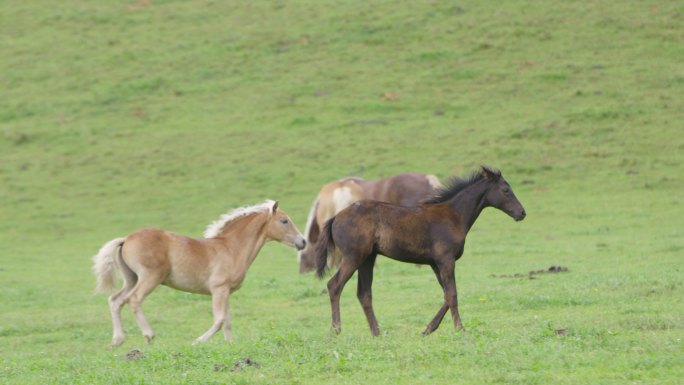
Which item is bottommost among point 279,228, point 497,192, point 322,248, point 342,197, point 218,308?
point 342,197

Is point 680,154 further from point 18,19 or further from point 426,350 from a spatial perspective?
point 18,19

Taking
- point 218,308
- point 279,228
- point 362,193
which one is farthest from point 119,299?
point 362,193

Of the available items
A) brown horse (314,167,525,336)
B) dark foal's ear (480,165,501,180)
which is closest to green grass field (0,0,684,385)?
brown horse (314,167,525,336)

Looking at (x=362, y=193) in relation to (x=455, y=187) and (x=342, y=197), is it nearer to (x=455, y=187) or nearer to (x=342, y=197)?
(x=342, y=197)

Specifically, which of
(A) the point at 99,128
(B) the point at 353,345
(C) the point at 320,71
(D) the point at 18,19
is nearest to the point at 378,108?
(C) the point at 320,71

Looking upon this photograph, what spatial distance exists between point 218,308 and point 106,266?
4.88 ft

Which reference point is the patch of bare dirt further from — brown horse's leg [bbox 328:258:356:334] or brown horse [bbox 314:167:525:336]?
brown horse's leg [bbox 328:258:356:334]

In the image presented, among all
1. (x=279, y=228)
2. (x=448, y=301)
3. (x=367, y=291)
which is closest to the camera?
(x=448, y=301)

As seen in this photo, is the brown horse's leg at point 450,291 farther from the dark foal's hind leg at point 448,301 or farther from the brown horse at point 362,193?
the brown horse at point 362,193

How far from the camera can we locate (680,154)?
1161 inches

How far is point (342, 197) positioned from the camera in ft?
72.1

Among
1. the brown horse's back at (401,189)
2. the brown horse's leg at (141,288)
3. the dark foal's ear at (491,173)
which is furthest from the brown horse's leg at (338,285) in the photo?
the brown horse's back at (401,189)

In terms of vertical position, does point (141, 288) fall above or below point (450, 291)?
below

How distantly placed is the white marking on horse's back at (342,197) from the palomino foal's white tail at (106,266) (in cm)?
889
